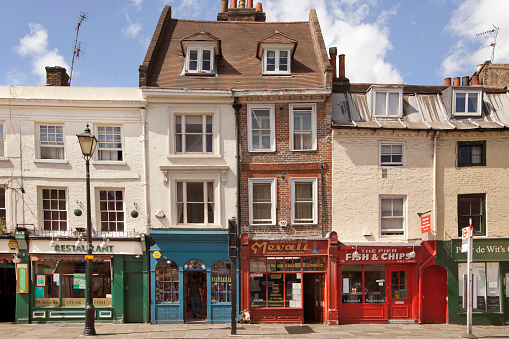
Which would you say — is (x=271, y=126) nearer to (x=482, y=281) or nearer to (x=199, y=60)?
(x=199, y=60)

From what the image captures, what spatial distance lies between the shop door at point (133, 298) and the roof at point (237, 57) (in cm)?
770

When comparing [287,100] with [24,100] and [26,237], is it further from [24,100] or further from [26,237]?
[26,237]

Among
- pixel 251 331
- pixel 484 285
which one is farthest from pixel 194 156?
pixel 484 285

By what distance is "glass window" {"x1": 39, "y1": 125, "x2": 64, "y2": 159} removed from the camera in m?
16.4

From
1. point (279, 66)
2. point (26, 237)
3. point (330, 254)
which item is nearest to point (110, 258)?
point (26, 237)

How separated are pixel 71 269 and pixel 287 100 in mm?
10769

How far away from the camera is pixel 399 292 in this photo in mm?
16438

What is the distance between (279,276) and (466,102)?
10694 millimetres

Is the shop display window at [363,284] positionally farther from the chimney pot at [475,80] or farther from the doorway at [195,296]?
the chimney pot at [475,80]

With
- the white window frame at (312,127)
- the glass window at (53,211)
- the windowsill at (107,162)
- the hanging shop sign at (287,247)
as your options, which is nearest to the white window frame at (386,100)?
the white window frame at (312,127)

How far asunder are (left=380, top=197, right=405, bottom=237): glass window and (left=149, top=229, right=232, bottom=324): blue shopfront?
6.35 m

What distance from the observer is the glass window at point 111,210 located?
16422 mm

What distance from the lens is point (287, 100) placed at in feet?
54.2

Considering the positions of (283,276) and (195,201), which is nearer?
(283,276)
